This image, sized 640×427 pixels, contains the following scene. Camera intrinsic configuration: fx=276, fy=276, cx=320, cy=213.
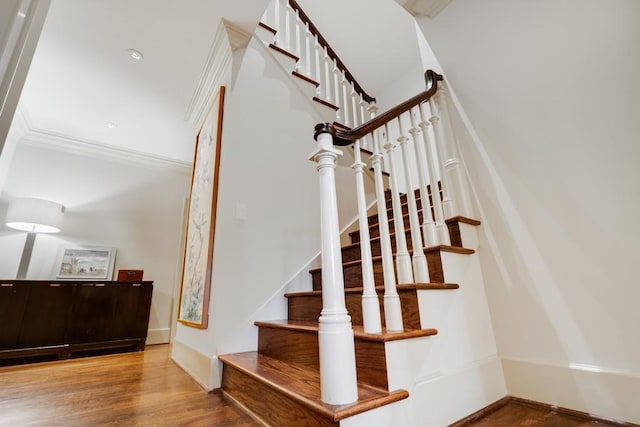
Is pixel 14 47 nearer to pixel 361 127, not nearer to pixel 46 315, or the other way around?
pixel 361 127

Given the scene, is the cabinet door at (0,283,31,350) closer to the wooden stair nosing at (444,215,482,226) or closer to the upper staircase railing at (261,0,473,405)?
the upper staircase railing at (261,0,473,405)

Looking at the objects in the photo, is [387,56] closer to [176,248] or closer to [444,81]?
[444,81]

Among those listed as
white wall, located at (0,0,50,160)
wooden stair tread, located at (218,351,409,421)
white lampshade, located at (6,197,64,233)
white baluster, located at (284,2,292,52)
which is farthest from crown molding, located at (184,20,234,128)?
wooden stair tread, located at (218,351,409,421)

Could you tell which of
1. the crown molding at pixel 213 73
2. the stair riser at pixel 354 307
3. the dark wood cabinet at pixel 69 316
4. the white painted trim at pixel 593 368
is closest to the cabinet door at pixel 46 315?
the dark wood cabinet at pixel 69 316

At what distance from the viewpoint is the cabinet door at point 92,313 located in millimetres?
2613

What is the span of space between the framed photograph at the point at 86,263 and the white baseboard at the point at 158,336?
84cm

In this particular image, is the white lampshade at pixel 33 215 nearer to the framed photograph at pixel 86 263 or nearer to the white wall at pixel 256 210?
the framed photograph at pixel 86 263

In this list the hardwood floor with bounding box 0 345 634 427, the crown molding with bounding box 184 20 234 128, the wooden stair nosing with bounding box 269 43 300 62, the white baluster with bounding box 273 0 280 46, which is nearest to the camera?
the hardwood floor with bounding box 0 345 634 427

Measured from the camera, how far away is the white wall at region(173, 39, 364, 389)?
166cm

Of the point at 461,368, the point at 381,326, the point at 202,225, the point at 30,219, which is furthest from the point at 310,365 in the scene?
the point at 30,219

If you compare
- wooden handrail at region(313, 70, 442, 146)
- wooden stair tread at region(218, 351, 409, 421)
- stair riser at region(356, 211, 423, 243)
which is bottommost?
wooden stair tread at region(218, 351, 409, 421)

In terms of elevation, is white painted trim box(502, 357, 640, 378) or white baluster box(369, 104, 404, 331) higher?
white baluster box(369, 104, 404, 331)

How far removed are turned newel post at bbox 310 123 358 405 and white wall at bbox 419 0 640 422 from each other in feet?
2.99

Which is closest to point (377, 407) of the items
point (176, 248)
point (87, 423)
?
point (87, 423)
